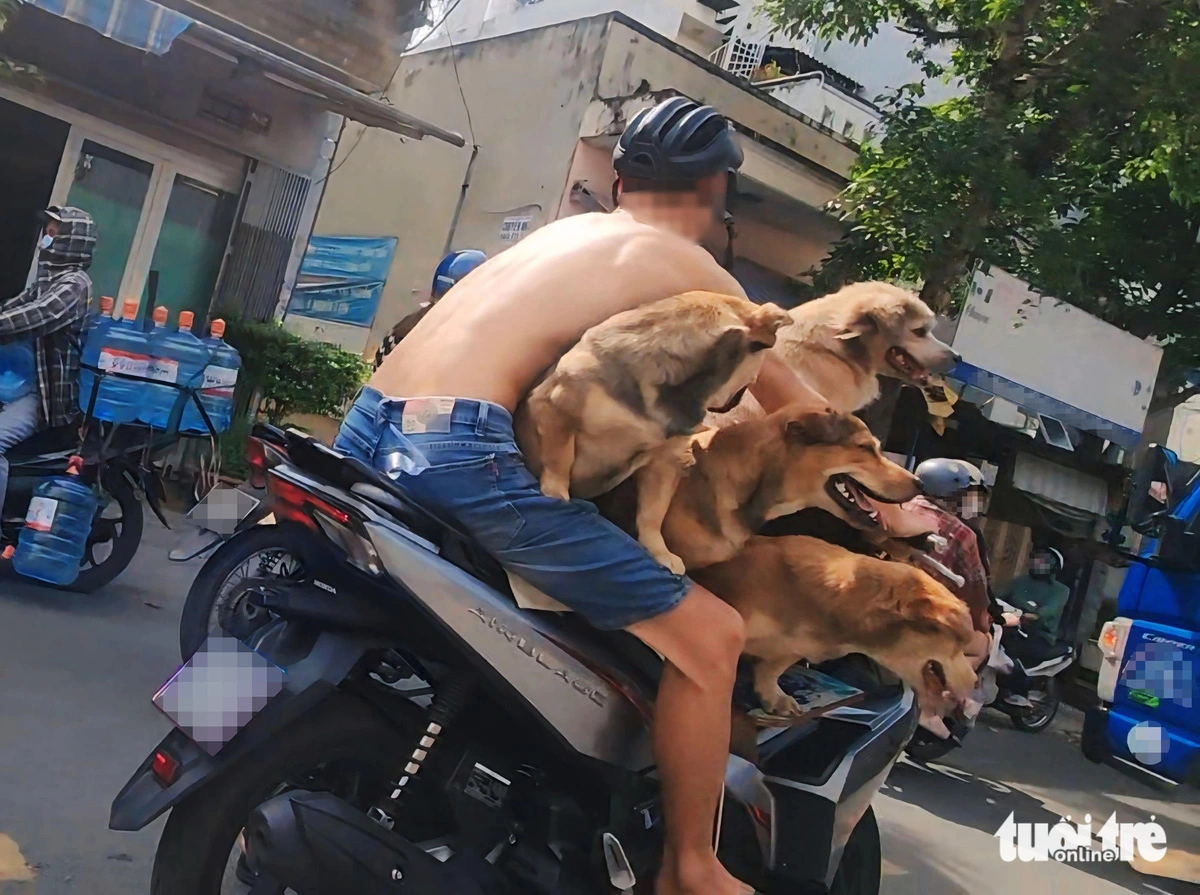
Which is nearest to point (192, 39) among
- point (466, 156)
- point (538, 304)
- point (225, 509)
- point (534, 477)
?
point (225, 509)

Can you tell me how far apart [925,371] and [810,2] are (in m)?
6.57

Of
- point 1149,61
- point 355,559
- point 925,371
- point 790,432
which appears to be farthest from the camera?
point 1149,61

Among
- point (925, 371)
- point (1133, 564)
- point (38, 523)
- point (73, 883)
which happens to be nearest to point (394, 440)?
point (73, 883)

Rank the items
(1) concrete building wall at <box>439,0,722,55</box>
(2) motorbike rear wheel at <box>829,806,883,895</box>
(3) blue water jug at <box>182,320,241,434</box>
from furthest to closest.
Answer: (1) concrete building wall at <box>439,0,722,55</box> → (3) blue water jug at <box>182,320,241,434</box> → (2) motorbike rear wheel at <box>829,806,883,895</box>

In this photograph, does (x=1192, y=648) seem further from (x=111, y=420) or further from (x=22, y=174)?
(x=22, y=174)

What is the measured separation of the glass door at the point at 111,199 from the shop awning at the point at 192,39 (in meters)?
1.43

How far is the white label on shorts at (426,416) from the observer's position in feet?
6.72

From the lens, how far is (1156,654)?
5645mm

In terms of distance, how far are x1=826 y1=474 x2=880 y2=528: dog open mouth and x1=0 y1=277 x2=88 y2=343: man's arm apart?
12.5 ft

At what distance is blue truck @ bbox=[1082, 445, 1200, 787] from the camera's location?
543 centimetres

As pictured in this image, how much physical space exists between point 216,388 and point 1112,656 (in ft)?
16.1

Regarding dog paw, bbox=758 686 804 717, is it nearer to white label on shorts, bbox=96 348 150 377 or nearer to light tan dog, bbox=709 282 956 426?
light tan dog, bbox=709 282 956 426

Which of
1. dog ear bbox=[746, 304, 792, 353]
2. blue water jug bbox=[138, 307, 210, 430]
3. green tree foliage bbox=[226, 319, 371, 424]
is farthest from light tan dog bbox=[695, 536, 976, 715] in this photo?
green tree foliage bbox=[226, 319, 371, 424]

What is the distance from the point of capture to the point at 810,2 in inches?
341
